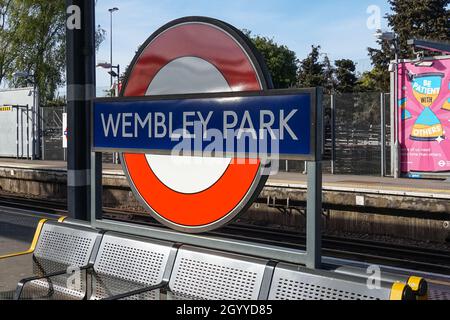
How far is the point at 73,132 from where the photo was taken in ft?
18.7

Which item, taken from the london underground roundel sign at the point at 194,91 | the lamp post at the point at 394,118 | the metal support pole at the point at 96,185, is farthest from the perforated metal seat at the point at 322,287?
the lamp post at the point at 394,118

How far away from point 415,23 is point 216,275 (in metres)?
43.3

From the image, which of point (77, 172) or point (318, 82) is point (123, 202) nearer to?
point (77, 172)

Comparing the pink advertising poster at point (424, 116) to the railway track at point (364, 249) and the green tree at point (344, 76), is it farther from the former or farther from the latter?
the green tree at point (344, 76)

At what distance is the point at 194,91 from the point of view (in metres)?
4.00

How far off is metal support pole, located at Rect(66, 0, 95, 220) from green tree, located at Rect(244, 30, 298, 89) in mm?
53492

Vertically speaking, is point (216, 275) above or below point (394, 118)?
below

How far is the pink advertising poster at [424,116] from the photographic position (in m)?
13.9

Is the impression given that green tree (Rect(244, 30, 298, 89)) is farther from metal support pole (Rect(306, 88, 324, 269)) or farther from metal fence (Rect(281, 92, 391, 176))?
metal support pole (Rect(306, 88, 324, 269))

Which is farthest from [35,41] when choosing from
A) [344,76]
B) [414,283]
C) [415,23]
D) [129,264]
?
[414,283]

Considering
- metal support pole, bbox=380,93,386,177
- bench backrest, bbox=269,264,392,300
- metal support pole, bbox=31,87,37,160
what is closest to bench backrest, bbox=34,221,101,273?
bench backrest, bbox=269,264,392,300

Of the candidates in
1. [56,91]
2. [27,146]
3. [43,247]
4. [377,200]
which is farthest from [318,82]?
[43,247]

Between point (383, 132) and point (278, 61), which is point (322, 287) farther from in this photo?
point (278, 61)
